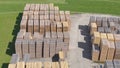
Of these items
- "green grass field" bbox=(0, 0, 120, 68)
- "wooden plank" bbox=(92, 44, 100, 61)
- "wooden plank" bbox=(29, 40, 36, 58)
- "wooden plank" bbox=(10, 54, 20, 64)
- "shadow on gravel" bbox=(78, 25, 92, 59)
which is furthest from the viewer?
"green grass field" bbox=(0, 0, 120, 68)

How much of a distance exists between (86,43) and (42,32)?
24.1 ft

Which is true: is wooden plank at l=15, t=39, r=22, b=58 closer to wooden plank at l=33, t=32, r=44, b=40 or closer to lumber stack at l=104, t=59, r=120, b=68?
wooden plank at l=33, t=32, r=44, b=40

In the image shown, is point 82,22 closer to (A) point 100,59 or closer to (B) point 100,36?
(B) point 100,36

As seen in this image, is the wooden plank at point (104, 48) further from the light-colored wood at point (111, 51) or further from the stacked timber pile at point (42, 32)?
the stacked timber pile at point (42, 32)

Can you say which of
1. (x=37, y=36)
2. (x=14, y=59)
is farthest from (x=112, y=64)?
(x=37, y=36)

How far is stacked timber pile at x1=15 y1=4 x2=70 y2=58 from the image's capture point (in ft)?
117

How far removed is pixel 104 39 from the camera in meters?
37.0

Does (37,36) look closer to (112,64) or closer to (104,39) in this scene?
(104,39)

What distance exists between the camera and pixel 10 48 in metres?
38.7

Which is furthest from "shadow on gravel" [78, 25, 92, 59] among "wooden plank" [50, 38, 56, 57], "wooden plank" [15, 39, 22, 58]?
"wooden plank" [15, 39, 22, 58]

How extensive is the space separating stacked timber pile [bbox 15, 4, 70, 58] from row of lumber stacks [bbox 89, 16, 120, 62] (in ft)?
13.7

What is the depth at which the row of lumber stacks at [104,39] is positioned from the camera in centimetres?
3559

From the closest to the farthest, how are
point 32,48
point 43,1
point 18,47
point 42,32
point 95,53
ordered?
point 18,47 < point 32,48 < point 95,53 < point 42,32 < point 43,1

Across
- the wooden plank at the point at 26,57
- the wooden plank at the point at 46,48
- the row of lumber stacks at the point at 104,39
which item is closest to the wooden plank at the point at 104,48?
the row of lumber stacks at the point at 104,39
